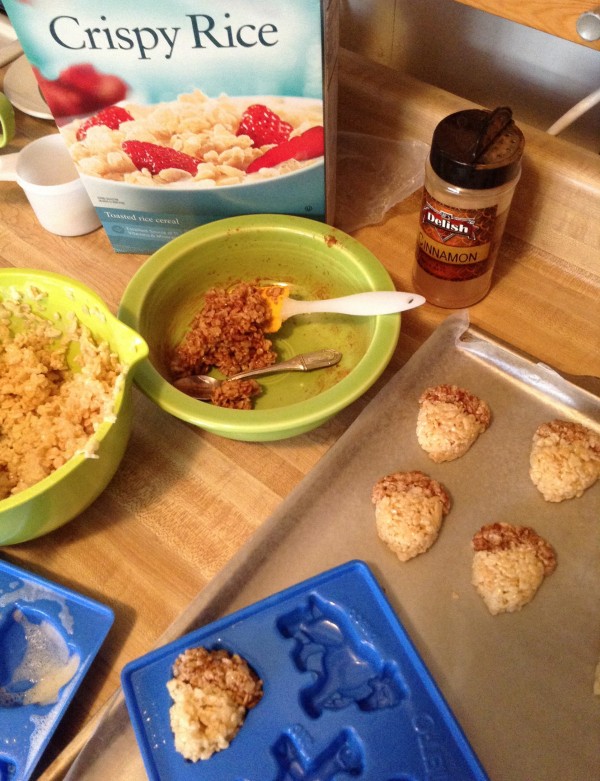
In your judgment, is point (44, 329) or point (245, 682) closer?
point (245, 682)

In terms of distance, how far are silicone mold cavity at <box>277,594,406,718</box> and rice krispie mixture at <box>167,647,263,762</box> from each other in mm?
53

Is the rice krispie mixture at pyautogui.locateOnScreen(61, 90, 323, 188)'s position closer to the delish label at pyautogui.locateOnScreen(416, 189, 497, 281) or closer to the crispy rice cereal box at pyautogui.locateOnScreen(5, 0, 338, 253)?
the crispy rice cereal box at pyautogui.locateOnScreen(5, 0, 338, 253)

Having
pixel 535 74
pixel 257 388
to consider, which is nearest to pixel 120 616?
pixel 257 388

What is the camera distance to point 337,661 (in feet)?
1.93

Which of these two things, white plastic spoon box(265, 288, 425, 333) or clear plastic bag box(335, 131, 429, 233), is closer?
white plastic spoon box(265, 288, 425, 333)

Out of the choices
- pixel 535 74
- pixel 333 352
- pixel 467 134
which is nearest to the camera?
pixel 467 134

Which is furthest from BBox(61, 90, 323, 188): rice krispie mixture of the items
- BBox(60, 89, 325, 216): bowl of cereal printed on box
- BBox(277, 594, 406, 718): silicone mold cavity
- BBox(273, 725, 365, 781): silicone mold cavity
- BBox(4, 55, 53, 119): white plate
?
BBox(273, 725, 365, 781): silicone mold cavity

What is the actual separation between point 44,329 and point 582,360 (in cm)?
67

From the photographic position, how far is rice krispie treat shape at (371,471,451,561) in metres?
0.64

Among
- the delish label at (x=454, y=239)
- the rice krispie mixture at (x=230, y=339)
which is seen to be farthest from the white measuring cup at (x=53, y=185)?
the delish label at (x=454, y=239)

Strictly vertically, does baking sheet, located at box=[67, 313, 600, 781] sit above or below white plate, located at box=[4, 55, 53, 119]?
below

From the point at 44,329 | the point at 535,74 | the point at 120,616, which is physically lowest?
the point at 120,616

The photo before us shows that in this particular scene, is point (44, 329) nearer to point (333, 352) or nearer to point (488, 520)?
point (333, 352)

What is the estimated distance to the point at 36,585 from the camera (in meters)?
0.62
